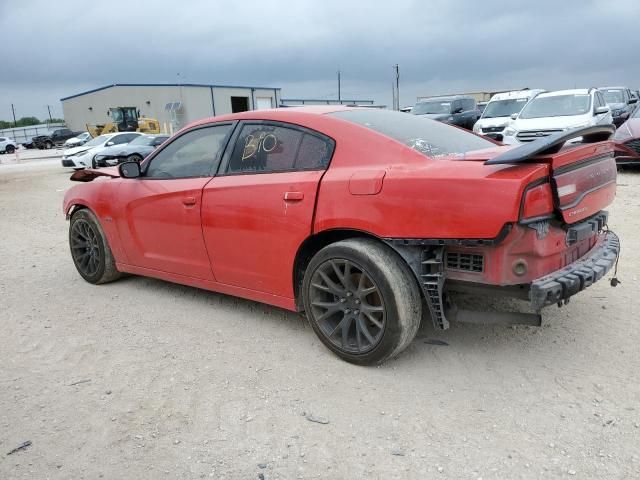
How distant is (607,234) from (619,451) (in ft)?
5.41

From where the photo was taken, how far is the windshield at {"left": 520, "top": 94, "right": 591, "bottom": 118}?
12.4 meters

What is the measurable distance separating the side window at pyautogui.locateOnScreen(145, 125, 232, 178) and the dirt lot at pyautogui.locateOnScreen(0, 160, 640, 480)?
44.4 inches

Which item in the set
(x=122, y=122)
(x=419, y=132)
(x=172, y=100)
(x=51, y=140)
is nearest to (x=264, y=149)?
(x=419, y=132)

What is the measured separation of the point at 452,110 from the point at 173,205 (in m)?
15.7

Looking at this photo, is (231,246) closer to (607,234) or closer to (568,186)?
(568,186)

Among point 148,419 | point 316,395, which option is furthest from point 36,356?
point 316,395

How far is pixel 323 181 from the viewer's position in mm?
3113

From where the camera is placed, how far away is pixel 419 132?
3.43 m

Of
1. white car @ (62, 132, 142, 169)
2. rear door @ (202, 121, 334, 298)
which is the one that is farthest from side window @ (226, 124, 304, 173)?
white car @ (62, 132, 142, 169)

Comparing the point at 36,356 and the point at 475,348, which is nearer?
the point at 475,348

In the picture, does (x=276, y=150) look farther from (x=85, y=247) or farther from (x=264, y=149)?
(x=85, y=247)

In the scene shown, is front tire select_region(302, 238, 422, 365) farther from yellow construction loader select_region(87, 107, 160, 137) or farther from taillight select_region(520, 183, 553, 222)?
yellow construction loader select_region(87, 107, 160, 137)

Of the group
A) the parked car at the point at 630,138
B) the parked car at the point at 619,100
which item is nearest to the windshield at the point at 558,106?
the parked car at the point at 630,138

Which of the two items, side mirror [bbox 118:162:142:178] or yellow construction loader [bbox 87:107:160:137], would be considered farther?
yellow construction loader [bbox 87:107:160:137]
